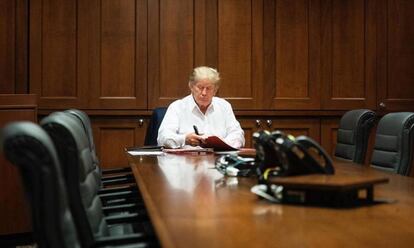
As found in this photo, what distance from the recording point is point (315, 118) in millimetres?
4602

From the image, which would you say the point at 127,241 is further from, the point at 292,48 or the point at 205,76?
the point at 292,48

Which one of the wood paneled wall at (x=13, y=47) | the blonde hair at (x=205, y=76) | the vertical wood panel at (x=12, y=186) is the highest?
the wood paneled wall at (x=13, y=47)

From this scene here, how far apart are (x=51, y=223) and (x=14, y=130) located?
0.20m

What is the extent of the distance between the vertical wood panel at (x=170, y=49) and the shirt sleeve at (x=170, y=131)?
78cm

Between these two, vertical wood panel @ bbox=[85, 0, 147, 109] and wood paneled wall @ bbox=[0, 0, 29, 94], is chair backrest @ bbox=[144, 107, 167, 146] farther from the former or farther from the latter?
wood paneled wall @ bbox=[0, 0, 29, 94]

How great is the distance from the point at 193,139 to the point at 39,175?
2131mm

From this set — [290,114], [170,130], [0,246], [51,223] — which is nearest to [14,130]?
[51,223]

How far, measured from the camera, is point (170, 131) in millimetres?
3393

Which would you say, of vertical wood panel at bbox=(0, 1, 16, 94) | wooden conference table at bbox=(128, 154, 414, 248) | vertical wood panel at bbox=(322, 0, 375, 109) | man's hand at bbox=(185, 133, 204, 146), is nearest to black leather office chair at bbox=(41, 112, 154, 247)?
wooden conference table at bbox=(128, 154, 414, 248)

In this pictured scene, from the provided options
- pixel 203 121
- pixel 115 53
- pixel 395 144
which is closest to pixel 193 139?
pixel 203 121

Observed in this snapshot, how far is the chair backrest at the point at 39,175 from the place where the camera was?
1.00 meters

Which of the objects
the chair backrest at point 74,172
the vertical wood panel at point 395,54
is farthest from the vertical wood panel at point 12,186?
the vertical wood panel at point 395,54

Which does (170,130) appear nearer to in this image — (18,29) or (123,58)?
(123,58)

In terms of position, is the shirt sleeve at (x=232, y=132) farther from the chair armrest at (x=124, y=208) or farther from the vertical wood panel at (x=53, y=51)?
the chair armrest at (x=124, y=208)
